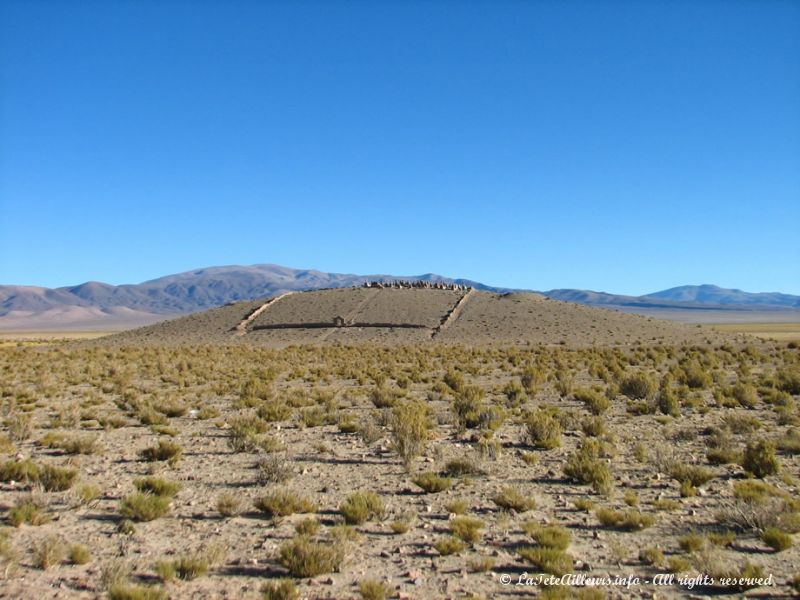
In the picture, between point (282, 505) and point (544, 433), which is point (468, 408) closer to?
point (544, 433)

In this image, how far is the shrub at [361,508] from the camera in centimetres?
907

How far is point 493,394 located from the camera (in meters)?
24.1

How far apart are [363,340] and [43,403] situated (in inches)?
1572

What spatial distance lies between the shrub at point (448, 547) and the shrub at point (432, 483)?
249cm

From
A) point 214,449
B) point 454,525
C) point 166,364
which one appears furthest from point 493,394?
point 166,364

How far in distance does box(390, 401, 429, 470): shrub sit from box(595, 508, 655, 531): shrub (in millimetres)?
4180

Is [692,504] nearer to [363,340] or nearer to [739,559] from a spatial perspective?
[739,559]

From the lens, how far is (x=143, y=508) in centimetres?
915

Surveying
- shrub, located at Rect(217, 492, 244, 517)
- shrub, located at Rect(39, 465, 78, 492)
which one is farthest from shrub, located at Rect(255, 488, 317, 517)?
shrub, located at Rect(39, 465, 78, 492)

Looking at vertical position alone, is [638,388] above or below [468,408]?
above

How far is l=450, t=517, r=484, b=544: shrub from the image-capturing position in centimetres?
840

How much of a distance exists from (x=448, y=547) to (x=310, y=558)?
5.74ft

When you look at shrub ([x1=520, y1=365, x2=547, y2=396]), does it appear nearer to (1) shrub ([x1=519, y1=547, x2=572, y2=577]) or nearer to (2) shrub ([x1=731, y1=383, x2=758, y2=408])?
(2) shrub ([x1=731, y1=383, x2=758, y2=408])

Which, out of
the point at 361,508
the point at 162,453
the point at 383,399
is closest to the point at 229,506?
the point at 361,508
